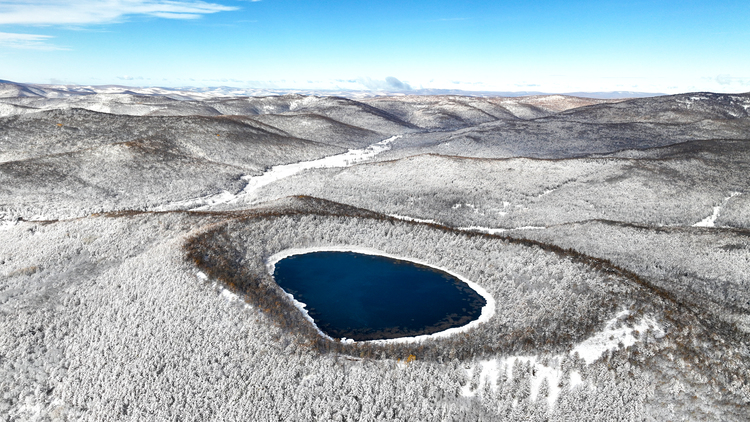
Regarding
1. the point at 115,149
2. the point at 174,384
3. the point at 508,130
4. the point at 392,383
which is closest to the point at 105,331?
the point at 174,384

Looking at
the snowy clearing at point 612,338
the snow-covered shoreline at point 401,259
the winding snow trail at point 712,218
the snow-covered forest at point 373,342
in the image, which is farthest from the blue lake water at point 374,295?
the winding snow trail at point 712,218

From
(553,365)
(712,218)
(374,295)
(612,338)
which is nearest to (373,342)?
(374,295)

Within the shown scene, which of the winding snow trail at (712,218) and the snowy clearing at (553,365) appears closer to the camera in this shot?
the snowy clearing at (553,365)

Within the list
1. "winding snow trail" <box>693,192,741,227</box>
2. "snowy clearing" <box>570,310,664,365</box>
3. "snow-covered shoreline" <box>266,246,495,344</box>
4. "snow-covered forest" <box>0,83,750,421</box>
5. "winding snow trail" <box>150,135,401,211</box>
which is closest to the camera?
"snow-covered forest" <box>0,83,750,421</box>

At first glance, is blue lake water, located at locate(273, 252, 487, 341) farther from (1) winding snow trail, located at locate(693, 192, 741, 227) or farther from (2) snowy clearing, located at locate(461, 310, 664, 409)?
(1) winding snow trail, located at locate(693, 192, 741, 227)

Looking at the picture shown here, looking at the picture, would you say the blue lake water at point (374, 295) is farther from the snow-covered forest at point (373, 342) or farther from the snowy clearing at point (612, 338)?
the snowy clearing at point (612, 338)

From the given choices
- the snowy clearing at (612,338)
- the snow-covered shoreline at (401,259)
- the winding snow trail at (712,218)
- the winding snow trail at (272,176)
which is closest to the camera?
the snowy clearing at (612,338)

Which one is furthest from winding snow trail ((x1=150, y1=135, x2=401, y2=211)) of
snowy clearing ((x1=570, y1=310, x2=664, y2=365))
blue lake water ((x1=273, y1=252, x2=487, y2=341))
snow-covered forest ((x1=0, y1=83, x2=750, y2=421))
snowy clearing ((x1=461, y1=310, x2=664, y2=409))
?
snowy clearing ((x1=570, y1=310, x2=664, y2=365))
